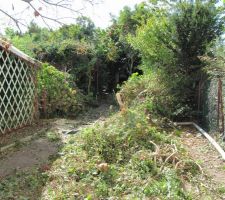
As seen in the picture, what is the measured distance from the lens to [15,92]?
25.0 ft

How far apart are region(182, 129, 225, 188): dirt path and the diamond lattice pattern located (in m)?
3.57

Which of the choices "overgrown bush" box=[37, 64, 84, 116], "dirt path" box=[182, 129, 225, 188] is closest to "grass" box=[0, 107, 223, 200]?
"dirt path" box=[182, 129, 225, 188]

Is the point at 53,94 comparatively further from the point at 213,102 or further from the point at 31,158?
the point at 213,102

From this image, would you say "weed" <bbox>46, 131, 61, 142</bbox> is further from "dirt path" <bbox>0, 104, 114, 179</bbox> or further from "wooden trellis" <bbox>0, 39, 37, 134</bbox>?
"wooden trellis" <bbox>0, 39, 37, 134</bbox>

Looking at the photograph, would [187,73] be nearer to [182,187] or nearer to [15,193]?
[182,187]

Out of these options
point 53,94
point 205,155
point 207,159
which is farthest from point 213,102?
point 53,94

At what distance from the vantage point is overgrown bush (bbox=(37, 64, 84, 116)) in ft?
29.4

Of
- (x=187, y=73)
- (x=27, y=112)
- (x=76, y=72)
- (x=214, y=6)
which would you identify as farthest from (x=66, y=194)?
(x=76, y=72)

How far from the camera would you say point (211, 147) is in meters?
Answer: 5.60

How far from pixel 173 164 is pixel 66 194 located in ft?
4.74

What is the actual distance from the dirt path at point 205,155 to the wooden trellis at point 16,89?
3.57m

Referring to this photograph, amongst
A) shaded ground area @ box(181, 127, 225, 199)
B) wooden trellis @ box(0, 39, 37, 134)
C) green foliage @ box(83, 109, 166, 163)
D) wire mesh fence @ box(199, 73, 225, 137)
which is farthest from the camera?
wooden trellis @ box(0, 39, 37, 134)

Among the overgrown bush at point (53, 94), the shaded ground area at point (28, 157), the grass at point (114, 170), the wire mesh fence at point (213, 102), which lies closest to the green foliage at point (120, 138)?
the grass at point (114, 170)

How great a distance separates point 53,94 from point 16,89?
1.71m
